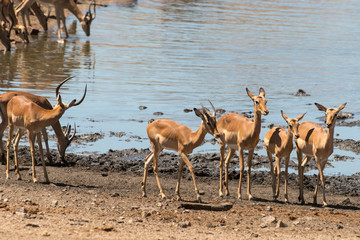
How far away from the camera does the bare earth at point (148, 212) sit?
7719 millimetres

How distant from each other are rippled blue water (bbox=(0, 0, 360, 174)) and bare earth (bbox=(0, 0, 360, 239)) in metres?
2.09

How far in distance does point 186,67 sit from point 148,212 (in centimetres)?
1544

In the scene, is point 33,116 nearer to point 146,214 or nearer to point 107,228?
point 146,214

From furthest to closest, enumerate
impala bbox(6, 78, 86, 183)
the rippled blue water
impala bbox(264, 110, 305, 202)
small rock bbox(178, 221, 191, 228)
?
the rippled blue water
impala bbox(6, 78, 86, 183)
impala bbox(264, 110, 305, 202)
small rock bbox(178, 221, 191, 228)

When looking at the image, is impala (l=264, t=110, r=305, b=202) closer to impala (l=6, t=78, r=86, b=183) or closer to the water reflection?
impala (l=6, t=78, r=86, b=183)

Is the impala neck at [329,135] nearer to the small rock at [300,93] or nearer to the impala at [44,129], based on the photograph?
the impala at [44,129]

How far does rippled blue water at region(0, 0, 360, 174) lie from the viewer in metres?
16.6

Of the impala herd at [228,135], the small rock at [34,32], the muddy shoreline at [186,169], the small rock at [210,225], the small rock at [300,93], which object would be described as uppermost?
the impala herd at [228,135]

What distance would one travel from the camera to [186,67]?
23719 millimetres

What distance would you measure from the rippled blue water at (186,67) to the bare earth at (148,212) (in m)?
2.09

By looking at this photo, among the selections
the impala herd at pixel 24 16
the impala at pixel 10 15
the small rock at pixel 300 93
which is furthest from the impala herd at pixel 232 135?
the impala at pixel 10 15

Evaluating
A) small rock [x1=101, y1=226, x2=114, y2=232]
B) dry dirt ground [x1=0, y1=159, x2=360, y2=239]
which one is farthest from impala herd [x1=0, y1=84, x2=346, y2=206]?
small rock [x1=101, y1=226, x2=114, y2=232]

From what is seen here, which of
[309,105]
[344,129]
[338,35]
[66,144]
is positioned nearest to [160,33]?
[338,35]

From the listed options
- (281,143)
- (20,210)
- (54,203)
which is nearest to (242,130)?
(281,143)
